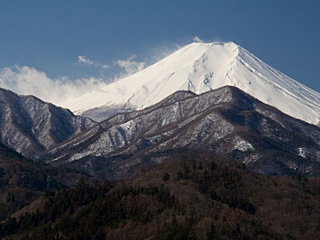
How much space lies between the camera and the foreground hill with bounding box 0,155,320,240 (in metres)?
98.7

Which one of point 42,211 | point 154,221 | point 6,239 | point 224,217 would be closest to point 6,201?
point 42,211

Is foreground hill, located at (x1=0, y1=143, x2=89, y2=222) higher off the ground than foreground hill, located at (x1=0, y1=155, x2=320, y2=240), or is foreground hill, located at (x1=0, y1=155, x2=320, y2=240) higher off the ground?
foreground hill, located at (x1=0, y1=143, x2=89, y2=222)

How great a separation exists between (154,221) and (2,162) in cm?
9630

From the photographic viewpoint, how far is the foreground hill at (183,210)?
98688 mm

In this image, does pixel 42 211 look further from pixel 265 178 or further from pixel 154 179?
pixel 265 178

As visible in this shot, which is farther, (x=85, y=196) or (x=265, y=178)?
(x=265, y=178)

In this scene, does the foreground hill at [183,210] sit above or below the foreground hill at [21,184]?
below

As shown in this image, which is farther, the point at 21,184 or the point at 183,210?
the point at 21,184

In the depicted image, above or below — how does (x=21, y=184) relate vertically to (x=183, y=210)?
above

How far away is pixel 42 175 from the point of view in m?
184

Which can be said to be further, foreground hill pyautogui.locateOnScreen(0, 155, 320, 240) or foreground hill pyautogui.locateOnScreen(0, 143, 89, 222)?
foreground hill pyautogui.locateOnScreen(0, 143, 89, 222)

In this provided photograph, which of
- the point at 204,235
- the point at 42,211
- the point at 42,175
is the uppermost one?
the point at 42,175

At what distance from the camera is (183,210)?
10950cm

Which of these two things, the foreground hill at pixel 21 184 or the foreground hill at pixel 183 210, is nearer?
the foreground hill at pixel 183 210
